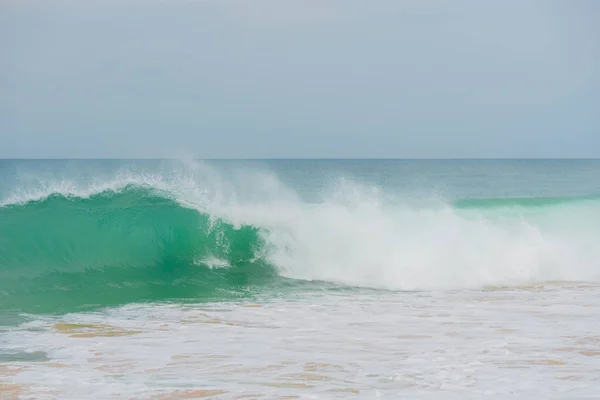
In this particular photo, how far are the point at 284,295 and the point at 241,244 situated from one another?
3.23 meters

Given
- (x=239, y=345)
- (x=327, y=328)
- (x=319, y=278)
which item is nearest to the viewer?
(x=239, y=345)

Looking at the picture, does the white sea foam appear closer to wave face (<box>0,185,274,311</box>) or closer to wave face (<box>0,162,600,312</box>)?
wave face (<box>0,162,600,312</box>)

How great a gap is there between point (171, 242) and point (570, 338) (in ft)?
26.2

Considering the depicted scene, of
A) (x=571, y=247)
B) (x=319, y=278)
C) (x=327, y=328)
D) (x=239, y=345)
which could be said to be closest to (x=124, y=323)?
(x=239, y=345)

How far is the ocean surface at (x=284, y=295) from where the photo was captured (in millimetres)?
5156

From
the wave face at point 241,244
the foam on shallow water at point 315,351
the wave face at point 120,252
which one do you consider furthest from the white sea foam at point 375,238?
the foam on shallow water at point 315,351

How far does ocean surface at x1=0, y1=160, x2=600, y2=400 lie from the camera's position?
516 centimetres

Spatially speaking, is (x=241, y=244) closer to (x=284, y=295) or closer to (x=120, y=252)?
(x=120, y=252)

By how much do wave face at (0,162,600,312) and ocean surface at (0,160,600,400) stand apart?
1.6 inches

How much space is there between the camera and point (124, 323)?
7.30 m

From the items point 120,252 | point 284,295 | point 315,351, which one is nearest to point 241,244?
point 120,252

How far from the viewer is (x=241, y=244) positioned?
1248 cm

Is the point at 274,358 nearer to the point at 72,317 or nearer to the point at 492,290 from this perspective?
the point at 72,317

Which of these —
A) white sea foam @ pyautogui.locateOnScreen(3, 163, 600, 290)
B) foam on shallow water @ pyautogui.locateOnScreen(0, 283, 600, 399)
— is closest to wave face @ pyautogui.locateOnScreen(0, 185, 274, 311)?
white sea foam @ pyautogui.locateOnScreen(3, 163, 600, 290)
